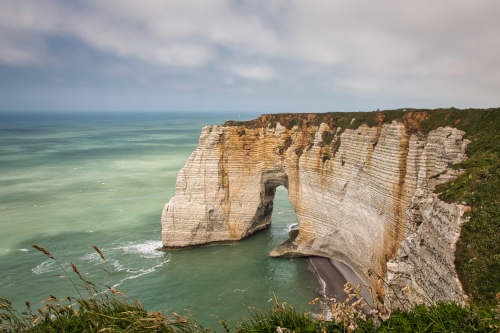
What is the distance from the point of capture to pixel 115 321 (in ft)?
16.2

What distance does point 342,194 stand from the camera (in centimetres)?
1705

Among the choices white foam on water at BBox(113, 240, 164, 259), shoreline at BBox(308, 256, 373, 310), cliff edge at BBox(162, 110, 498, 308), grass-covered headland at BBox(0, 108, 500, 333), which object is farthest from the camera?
white foam on water at BBox(113, 240, 164, 259)

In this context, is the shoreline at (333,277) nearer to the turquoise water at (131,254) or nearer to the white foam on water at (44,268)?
the turquoise water at (131,254)

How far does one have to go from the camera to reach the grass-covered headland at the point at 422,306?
4.30 m

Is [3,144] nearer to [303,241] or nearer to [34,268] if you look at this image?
[34,268]

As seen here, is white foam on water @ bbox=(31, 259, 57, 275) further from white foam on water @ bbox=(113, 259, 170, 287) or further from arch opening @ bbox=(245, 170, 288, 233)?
arch opening @ bbox=(245, 170, 288, 233)

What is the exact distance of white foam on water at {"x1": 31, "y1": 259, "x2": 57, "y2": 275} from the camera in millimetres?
18938

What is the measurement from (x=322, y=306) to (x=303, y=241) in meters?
5.51

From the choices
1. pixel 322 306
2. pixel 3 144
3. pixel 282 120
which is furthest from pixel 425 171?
pixel 3 144

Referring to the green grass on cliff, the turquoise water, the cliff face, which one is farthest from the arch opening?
the green grass on cliff

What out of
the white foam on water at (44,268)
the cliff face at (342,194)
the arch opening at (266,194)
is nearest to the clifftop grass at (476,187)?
the cliff face at (342,194)

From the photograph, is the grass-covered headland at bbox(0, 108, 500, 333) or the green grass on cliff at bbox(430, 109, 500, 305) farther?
the green grass on cliff at bbox(430, 109, 500, 305)

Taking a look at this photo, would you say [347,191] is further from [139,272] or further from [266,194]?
[139,272]

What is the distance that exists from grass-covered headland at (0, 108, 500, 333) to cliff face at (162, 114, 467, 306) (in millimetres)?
435
